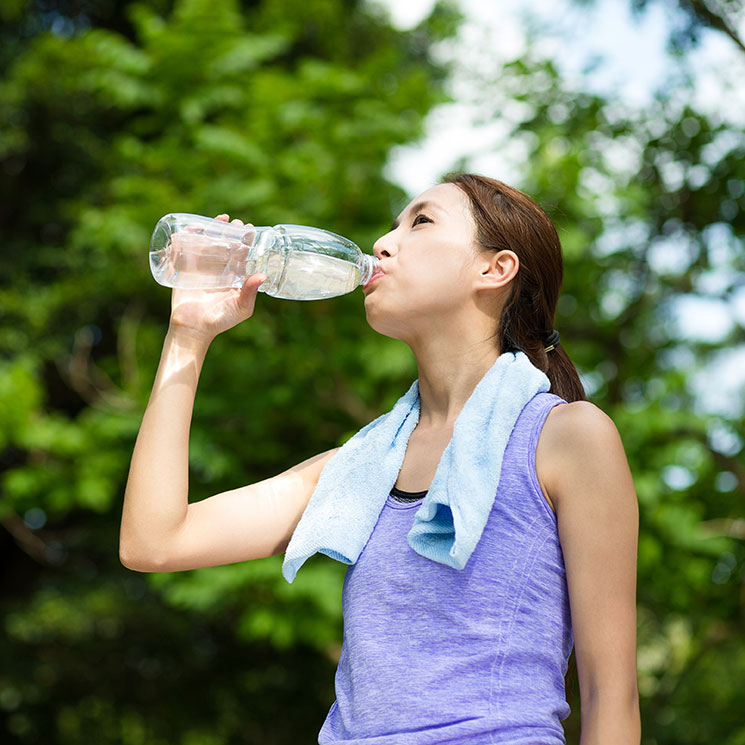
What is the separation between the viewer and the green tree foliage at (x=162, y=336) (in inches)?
224

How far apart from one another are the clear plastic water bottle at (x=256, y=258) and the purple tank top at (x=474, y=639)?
54 cm

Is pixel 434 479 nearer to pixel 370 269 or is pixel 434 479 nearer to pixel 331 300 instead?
pixel 370 269

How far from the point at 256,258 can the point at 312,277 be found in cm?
13

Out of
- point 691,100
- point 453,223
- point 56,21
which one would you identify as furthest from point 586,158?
point 56,21

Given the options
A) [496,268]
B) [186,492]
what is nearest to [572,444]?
[496,268]

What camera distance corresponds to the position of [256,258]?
1.98m

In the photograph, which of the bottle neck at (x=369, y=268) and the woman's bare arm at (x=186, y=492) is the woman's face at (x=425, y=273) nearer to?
the bottle neck at (x=369, y=268)

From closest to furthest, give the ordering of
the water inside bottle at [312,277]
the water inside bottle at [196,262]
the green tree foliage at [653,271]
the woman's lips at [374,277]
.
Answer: the woman's lips at [374,277], the water inside bottle at [196,262], the water inside bottle at [312,277], the green tree foliage at [653,271]

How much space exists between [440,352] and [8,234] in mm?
8472

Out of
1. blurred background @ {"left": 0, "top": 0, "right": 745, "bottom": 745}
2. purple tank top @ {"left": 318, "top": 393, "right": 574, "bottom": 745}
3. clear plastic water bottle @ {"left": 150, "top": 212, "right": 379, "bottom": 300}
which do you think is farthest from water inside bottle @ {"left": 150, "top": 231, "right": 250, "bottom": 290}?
blurred background @ {"left": 0, "top": 0, "right": 745, "bottom": 745}

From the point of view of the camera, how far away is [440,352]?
1626 mm

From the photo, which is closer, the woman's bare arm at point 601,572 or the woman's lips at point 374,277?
the woman's bare arm at point 601,572

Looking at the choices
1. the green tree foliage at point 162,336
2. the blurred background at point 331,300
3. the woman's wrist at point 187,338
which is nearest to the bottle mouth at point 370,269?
the woman's wrist at point 187,338

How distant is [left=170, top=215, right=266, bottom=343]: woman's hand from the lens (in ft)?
5.42
